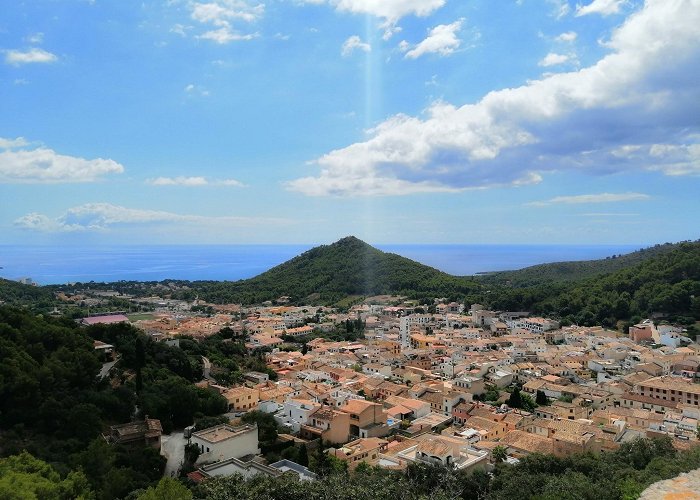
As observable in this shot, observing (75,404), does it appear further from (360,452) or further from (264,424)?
(360,452)

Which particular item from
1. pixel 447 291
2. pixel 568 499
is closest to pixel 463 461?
pixel 568 499

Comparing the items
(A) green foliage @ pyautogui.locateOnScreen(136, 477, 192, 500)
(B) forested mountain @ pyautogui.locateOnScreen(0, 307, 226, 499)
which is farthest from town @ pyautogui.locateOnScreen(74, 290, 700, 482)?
(A) green foliage @ pyautogui.locateOnScreen(136, 477, 192, 500)

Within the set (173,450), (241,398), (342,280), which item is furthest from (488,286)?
(173,450)

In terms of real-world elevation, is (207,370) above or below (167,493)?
below

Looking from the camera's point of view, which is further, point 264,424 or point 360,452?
point 264,424

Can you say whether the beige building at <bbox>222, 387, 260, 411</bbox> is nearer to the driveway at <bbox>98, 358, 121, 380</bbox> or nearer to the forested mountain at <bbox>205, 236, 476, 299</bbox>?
the driveway at <bbox>98, 358, 121, 380</bbox>

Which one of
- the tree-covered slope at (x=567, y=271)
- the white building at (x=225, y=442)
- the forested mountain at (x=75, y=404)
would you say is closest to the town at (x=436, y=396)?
the white building at (x=225, y=442)

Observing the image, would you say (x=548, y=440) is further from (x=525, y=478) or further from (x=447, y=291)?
(x=447, y=291)
